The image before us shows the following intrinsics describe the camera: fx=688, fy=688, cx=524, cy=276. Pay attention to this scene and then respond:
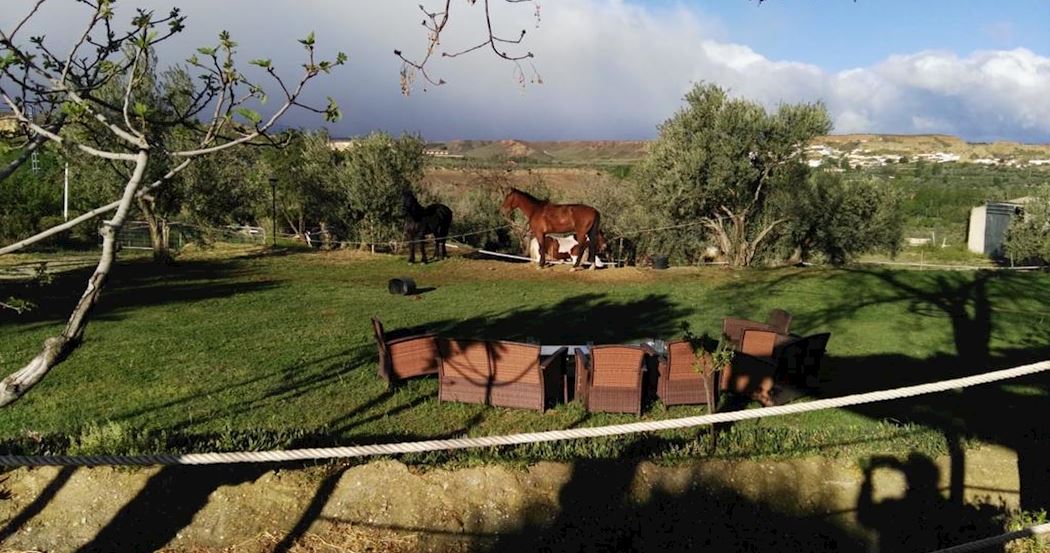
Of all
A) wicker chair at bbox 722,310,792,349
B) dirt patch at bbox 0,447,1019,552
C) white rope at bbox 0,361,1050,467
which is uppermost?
white rope at bbox 0,361,1050,467

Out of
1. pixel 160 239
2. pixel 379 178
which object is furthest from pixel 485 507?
pixel 379 178

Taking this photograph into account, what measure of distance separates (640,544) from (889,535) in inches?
67.4

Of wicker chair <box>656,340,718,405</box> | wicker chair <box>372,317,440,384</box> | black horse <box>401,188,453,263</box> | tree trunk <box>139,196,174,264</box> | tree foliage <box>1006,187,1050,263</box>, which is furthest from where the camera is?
tree foliage <box>1006,187,1050,263</box>

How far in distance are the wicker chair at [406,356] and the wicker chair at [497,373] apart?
0.42 metres

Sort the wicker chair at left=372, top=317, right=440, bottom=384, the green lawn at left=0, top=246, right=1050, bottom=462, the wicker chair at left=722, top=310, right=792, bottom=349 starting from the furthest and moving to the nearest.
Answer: the wicker chair at left=722, top=310, right=792, bottom=349 < the wicker chair at left=372, top=317, right=440, bottom=384 < the green lawn at left=0, top=246, right=1050, bottom=462

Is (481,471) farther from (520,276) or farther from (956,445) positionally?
(520,276)

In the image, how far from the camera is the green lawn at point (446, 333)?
20.6 feet

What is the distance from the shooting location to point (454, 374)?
784cm

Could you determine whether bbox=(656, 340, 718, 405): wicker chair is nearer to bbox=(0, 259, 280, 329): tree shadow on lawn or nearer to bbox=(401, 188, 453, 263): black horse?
bbox=(0, 259, 280, 329): tree shadow on lawn

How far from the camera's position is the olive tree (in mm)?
21266

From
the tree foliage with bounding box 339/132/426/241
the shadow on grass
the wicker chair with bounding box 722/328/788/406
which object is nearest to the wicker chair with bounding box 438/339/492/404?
the shadow on grass

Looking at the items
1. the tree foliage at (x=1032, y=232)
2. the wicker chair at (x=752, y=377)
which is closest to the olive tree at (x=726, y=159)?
the wicker chair at (x=752, y=377)

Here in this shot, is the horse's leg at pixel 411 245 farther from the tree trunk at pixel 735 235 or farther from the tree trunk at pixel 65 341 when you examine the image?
the tree trunk at pixel 65 341

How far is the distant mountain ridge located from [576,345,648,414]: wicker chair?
276 feet
